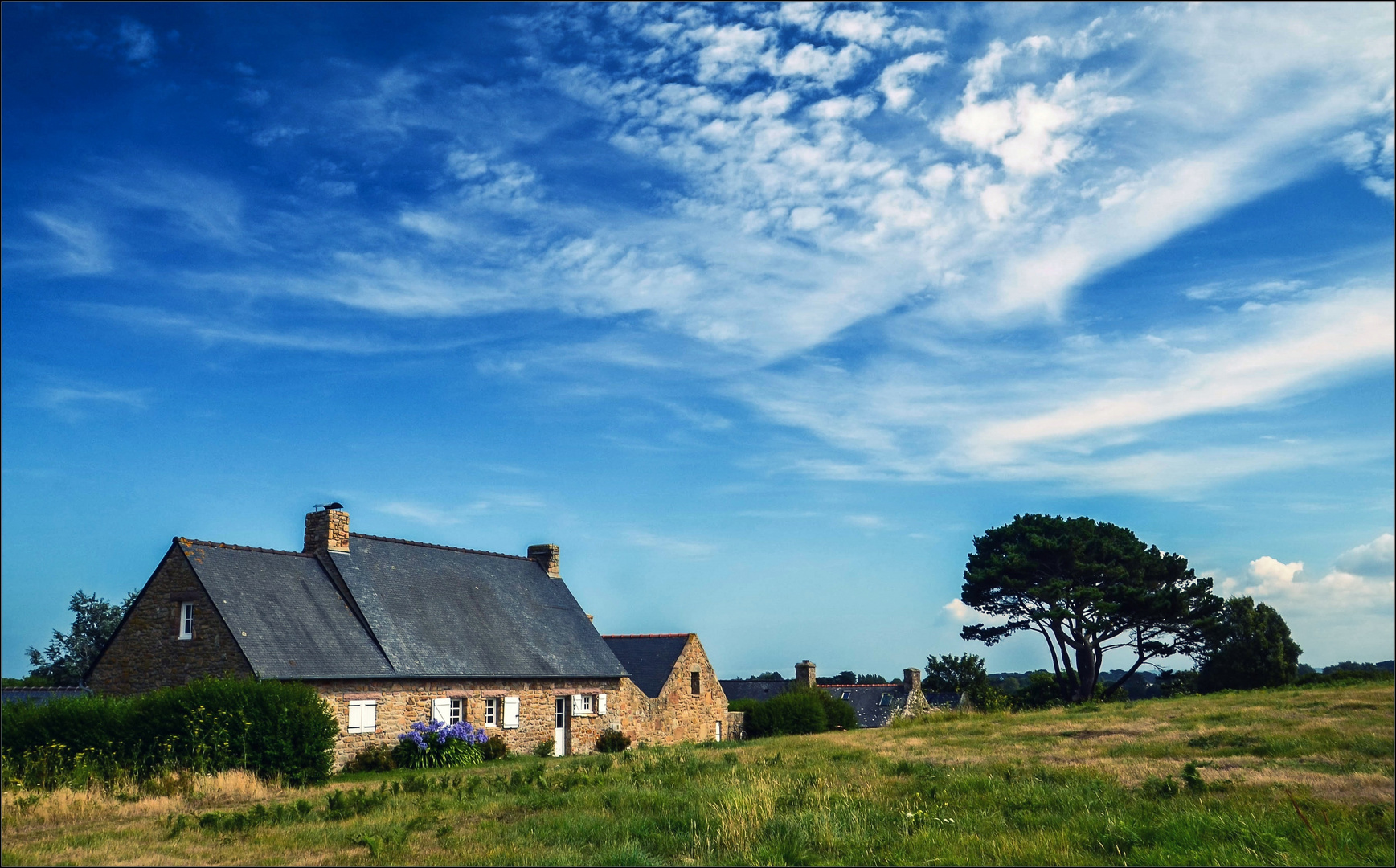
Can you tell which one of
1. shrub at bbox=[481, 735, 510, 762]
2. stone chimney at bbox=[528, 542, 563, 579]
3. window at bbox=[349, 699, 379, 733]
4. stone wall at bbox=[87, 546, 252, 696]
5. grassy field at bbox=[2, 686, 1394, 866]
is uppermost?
stone chimney at bbox=[528, 542, 563, 579]

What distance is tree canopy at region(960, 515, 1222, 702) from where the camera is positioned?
50.0 meters

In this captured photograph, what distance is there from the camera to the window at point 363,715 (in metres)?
26.3

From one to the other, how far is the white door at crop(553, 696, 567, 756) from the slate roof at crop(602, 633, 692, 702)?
6136 mm

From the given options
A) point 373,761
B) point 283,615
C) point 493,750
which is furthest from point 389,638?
point 493,750

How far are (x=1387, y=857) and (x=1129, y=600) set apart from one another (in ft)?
141

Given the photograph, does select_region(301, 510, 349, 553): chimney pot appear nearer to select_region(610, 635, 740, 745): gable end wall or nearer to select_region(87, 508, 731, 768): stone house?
select_region(87, 508, 731, 768): stone house

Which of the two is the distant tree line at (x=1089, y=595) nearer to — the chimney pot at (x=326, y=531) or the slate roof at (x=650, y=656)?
the slate roof at (x=650, y=656)

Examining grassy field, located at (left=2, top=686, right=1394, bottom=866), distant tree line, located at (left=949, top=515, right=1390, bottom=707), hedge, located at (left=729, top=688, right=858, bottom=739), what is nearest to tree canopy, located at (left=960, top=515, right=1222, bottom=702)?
distant tree line, located at (left=949, top=515, right=1390, bottom=707)

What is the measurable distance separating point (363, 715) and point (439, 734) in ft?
7.60

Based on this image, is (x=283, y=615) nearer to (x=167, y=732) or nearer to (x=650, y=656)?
(x=167, y=732)

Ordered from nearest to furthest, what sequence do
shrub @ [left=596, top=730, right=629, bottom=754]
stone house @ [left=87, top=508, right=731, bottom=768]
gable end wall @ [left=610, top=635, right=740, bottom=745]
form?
1. stone house @ [left=87, top=508, right=731, bottom=768]
2. shrub @ [left=596, top=730, right=629, bottom=754]
3. gable end wall @ [left=610, top=635, right=740, bottom=745]

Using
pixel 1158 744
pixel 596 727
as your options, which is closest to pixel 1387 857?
pixel 1158 744

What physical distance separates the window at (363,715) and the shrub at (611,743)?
10200 mm

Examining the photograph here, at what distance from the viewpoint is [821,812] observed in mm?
12773
